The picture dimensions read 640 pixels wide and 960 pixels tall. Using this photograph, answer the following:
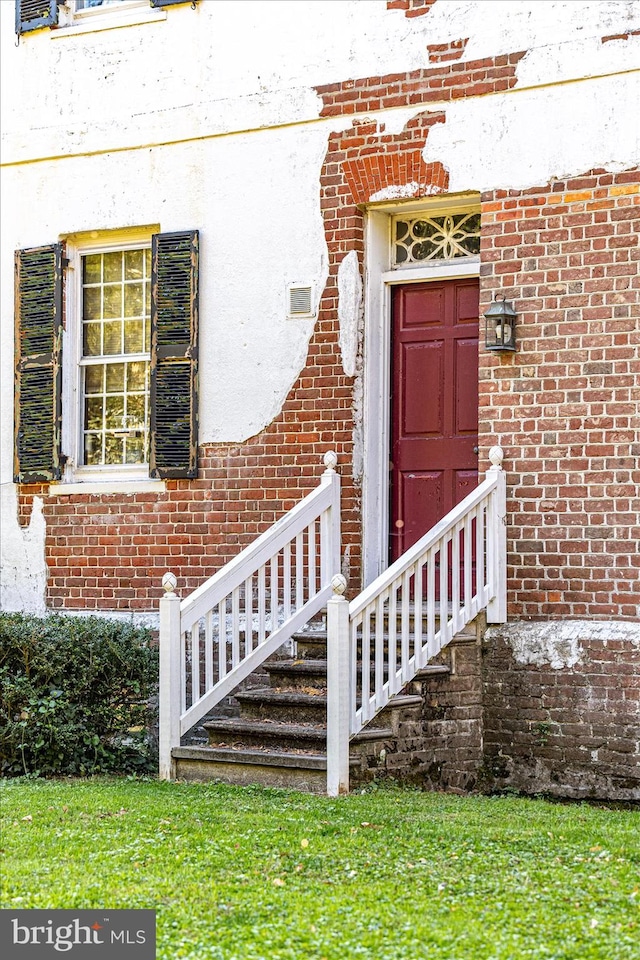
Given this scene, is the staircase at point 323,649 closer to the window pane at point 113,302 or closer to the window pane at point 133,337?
the window pane at point 133,337

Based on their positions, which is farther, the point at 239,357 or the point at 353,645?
the point at 239,357

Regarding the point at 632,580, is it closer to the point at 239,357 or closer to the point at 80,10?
the point at 239,357

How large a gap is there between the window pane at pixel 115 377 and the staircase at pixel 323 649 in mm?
2208

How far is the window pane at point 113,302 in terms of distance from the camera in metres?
11.0

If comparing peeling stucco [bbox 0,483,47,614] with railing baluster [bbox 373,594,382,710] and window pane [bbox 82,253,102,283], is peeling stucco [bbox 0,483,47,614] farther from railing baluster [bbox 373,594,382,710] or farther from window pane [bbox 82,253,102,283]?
railing baluster [bbox 373,594,382,710]

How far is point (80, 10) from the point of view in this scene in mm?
11281

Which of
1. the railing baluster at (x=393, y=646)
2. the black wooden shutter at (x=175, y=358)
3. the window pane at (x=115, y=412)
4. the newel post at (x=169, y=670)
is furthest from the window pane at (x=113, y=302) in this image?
the railing baluster at (x=393, y=646)

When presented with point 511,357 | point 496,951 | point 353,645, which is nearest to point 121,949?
point 496,951

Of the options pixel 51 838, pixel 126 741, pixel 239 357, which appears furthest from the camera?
pixel 239 357

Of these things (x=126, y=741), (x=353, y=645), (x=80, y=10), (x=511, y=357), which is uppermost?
(x=80, y=10)

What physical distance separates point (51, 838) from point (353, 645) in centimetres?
220

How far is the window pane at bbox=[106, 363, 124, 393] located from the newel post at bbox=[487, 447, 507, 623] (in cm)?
332

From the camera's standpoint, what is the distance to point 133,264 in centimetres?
1097

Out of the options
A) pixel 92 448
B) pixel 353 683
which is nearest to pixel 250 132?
pixel 92 448
